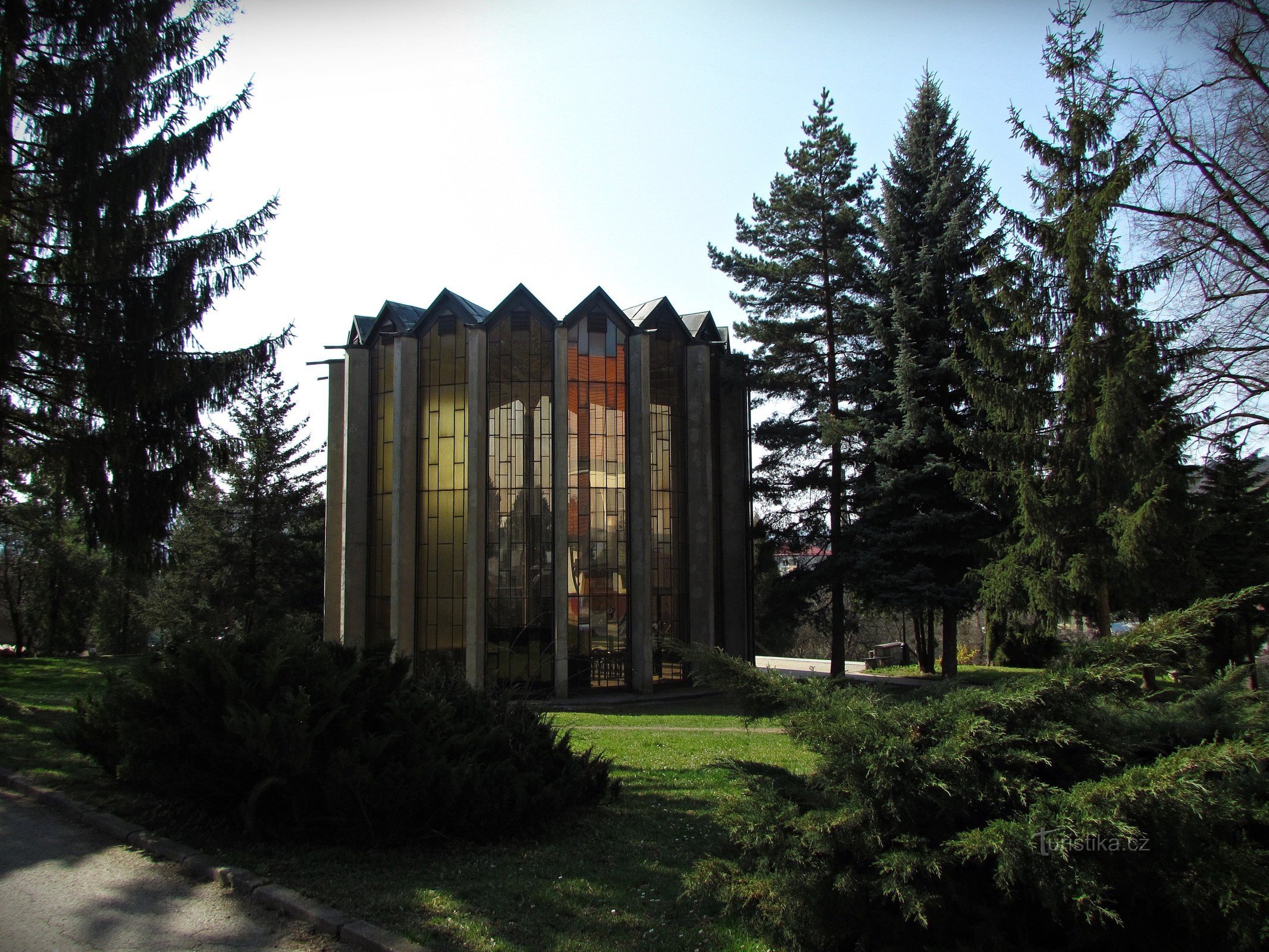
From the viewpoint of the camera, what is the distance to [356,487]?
26219 mm

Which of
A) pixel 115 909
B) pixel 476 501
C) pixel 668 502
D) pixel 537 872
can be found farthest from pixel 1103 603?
pixel 115 909

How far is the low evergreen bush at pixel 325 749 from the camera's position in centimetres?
692

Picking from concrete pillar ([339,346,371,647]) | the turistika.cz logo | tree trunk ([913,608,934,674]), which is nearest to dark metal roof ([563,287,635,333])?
concrete pillar ([339,346,371,647])

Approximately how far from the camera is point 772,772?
18.0 feet

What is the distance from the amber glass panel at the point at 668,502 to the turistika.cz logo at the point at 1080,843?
20.5 meters

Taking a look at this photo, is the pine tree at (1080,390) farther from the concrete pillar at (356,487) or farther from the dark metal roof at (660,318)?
the concrete pillar at (356,487)

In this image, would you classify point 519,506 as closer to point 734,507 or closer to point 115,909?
point 734,507

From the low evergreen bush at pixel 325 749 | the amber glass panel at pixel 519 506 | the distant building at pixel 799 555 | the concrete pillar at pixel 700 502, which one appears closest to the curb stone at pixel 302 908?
the low evergreen bush at pixel 325 749

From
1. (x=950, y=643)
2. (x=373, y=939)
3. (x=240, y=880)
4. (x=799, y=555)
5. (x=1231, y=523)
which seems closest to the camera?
(x=373, y=939)

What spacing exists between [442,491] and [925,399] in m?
15.1

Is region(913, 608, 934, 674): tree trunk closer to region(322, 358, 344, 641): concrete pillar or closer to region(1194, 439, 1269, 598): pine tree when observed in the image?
region(1194, 439, 1269, 598): pine tree

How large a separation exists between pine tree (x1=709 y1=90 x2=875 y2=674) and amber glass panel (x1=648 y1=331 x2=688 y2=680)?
11.5ft

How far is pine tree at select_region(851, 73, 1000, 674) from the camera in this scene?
80.1 feet

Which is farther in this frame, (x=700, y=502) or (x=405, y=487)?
(x=700, y=502)
